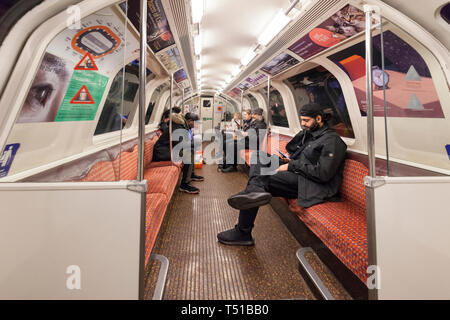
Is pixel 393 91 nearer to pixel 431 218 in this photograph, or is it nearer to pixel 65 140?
pixel 431 218

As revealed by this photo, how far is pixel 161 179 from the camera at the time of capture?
11.3ft

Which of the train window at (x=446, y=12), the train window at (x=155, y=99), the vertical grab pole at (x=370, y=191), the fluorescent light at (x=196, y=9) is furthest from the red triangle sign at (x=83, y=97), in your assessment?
the train window at (x=155, y=99)

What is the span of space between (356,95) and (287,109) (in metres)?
2.76

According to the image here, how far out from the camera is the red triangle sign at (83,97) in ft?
8.54

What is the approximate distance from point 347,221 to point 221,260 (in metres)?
1.28

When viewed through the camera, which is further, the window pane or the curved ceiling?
the curved ceiling

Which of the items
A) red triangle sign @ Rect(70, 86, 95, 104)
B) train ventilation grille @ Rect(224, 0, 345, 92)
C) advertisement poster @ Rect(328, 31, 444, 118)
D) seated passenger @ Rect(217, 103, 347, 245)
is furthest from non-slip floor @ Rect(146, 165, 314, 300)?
train ventilation grille @ Rect(224, 0, 345, 92)

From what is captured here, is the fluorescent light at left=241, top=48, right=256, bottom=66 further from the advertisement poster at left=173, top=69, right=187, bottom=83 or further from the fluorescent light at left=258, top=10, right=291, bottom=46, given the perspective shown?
the advertisement poster at left=173, top=69, right=187, bottom=83

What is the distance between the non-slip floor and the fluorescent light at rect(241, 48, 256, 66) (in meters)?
3.05

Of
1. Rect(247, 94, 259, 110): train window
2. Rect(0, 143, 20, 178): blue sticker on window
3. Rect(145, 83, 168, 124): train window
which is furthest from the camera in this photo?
Rect(247, 94, 259, 110): train window

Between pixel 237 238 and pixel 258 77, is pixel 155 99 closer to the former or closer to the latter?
pixel 258 77

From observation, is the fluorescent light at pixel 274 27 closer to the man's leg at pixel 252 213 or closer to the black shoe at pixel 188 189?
the man's leg at pixel 252 213

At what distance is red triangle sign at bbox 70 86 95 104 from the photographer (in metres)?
2.60

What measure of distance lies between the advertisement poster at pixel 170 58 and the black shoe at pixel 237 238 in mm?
3198
